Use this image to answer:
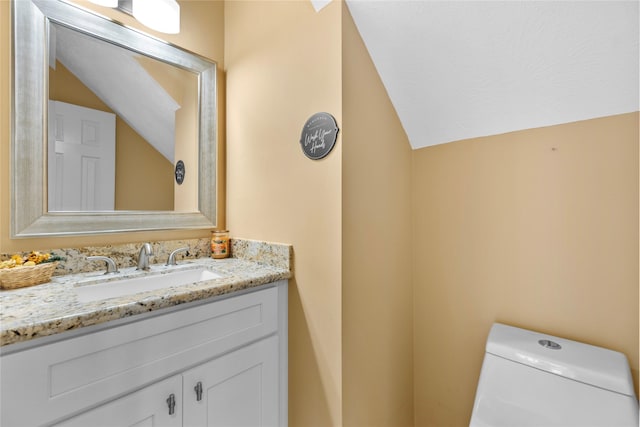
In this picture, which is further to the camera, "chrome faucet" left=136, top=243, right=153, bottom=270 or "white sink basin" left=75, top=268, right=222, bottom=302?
"chrome faucet" left=136, top=243, right=153, bottom=270

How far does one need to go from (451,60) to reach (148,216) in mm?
1484

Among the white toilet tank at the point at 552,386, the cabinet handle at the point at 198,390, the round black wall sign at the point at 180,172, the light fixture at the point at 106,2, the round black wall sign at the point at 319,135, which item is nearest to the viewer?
the white toilet tank at the point at 552,386

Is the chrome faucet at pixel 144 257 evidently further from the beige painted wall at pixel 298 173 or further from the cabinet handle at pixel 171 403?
the cabinet handle at pixel 171 403

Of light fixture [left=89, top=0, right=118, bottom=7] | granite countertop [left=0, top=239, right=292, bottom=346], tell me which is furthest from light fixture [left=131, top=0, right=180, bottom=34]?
granite countertop [left=0, top=239, right=292, bottom=346]

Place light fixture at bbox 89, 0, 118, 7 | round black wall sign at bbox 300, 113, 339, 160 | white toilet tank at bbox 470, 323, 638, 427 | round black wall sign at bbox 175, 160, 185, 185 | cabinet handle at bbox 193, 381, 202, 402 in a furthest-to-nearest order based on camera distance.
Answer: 1. round black wall sign at bbox 175, 160, 185, 185
2. light fixture at bbox 89, 0, 118, 7
3. round black wall sign at bbox 300, 113, 339, 160
4. cabinet handle at bbox 193, 381, 202, 402
5. white toilet tank at bbox 470, 323, 638, 427

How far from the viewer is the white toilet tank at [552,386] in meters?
0.86

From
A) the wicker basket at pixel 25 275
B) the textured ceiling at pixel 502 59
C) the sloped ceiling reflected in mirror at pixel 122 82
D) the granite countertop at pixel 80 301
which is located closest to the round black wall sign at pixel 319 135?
the textured ceiling at pixel 502 59

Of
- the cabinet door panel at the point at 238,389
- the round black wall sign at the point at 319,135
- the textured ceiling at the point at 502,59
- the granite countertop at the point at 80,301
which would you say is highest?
the textured ceiling at the point at 502,59

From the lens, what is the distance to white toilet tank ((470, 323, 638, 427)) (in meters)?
0.86

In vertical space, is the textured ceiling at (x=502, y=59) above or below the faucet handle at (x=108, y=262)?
above

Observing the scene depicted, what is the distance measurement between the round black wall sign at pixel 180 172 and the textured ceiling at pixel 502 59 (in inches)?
41.8

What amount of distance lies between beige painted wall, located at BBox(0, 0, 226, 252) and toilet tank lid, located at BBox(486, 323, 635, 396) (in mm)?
1430

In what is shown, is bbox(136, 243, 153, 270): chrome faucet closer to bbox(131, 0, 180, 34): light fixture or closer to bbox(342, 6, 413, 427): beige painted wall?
bbox(342, 6, 413, 427): beige painted wall

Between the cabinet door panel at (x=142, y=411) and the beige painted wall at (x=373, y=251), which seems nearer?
the cabinet door panel at (x=142, y=411)
